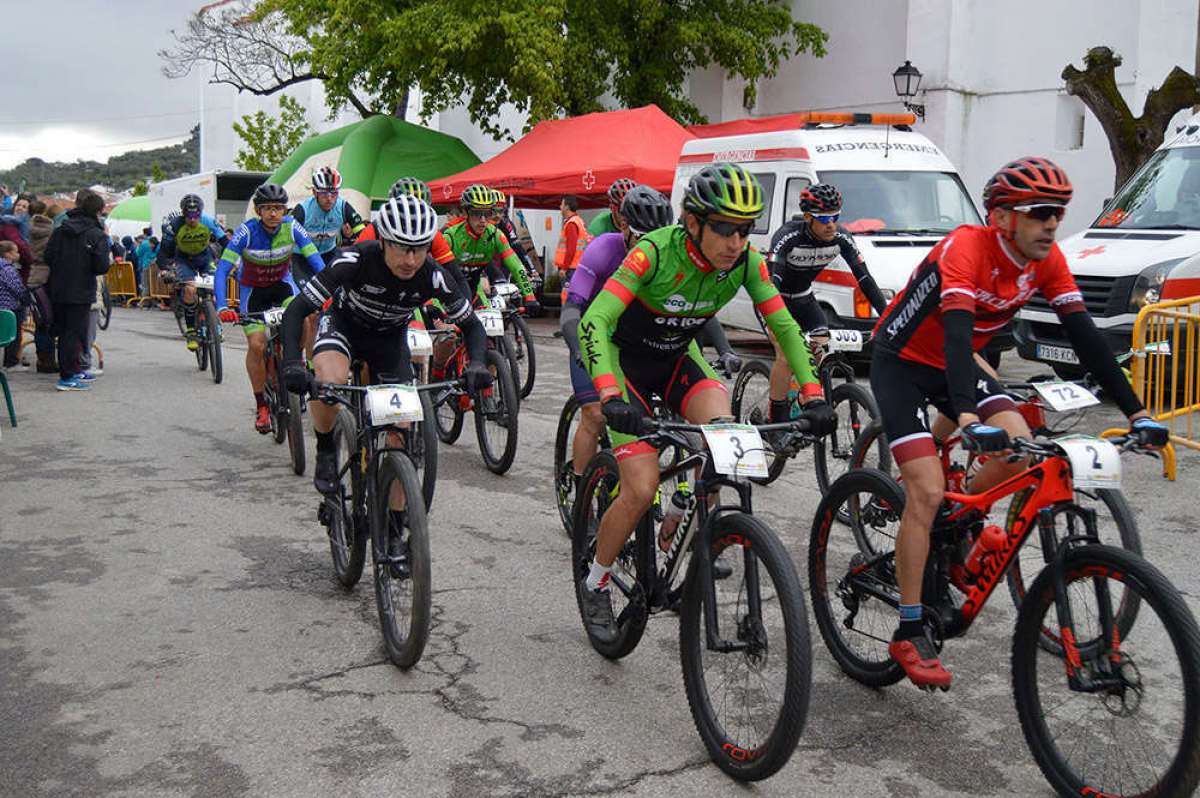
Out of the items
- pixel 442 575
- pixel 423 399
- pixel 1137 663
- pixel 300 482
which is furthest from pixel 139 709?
pixel 300 482

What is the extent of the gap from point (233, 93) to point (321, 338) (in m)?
63.9

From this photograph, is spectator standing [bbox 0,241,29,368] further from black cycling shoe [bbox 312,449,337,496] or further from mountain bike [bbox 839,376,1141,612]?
mountain bike [bbox 839,376,1141,612]

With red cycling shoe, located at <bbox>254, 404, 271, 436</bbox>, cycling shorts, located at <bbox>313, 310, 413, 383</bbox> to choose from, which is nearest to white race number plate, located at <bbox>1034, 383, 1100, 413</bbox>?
cycling shorts, located at <bbox>313, 310, 413, 383</bbox>

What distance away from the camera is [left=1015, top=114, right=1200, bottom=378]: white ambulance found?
35.3 ft

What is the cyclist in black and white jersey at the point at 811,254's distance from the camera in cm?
845

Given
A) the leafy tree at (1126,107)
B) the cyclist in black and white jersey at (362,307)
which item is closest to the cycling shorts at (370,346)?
the cyclist in black and white jersey at (362,307)

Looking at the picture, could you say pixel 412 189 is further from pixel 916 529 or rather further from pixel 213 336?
pixel 213 336

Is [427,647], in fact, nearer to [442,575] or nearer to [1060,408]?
[442,575]

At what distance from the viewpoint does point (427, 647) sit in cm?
538

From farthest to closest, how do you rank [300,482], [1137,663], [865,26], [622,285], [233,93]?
[233,93] < [865,26] < [300,482] < [622,285] < [1137,663]

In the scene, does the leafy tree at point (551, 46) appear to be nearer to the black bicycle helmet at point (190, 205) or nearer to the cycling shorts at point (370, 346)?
the black bicycle helmet at point (190, 205)

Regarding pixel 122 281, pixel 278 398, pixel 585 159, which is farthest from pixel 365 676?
pixel 122 281

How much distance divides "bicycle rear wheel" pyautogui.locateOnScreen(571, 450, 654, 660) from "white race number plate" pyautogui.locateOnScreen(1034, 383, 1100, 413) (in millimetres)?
1534

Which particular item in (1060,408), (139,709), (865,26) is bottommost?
(139,709)
